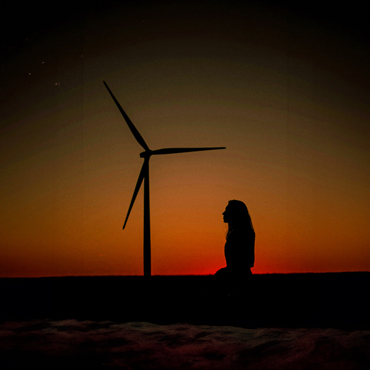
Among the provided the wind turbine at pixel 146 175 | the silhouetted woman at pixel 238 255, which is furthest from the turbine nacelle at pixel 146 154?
the silhouetted woman at pixel 238 255

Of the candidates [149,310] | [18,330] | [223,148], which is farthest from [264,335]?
[223,148]

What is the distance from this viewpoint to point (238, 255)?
9.32 metres

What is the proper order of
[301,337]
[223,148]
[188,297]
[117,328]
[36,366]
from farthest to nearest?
[223,148], [188,297], [117,328], [301,337], [36,366]

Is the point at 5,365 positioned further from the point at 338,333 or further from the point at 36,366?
the point at 338,333

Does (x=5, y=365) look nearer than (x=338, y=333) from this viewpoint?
Yes

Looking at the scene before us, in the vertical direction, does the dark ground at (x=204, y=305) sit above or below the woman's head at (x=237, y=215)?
below

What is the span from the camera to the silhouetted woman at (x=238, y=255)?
9.29 m

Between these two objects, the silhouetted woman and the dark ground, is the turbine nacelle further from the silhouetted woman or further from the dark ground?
the silhouetted woman

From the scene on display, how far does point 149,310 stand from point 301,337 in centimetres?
501

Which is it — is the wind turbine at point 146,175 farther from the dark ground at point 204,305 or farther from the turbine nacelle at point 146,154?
the dark ground at point 204,305

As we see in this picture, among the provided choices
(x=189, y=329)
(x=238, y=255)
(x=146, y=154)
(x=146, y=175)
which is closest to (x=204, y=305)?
(x=189, y=329)

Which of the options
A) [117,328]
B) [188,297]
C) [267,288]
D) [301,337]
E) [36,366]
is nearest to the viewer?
[36,366]

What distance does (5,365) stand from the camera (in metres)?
7.03

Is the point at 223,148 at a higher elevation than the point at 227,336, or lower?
higher
